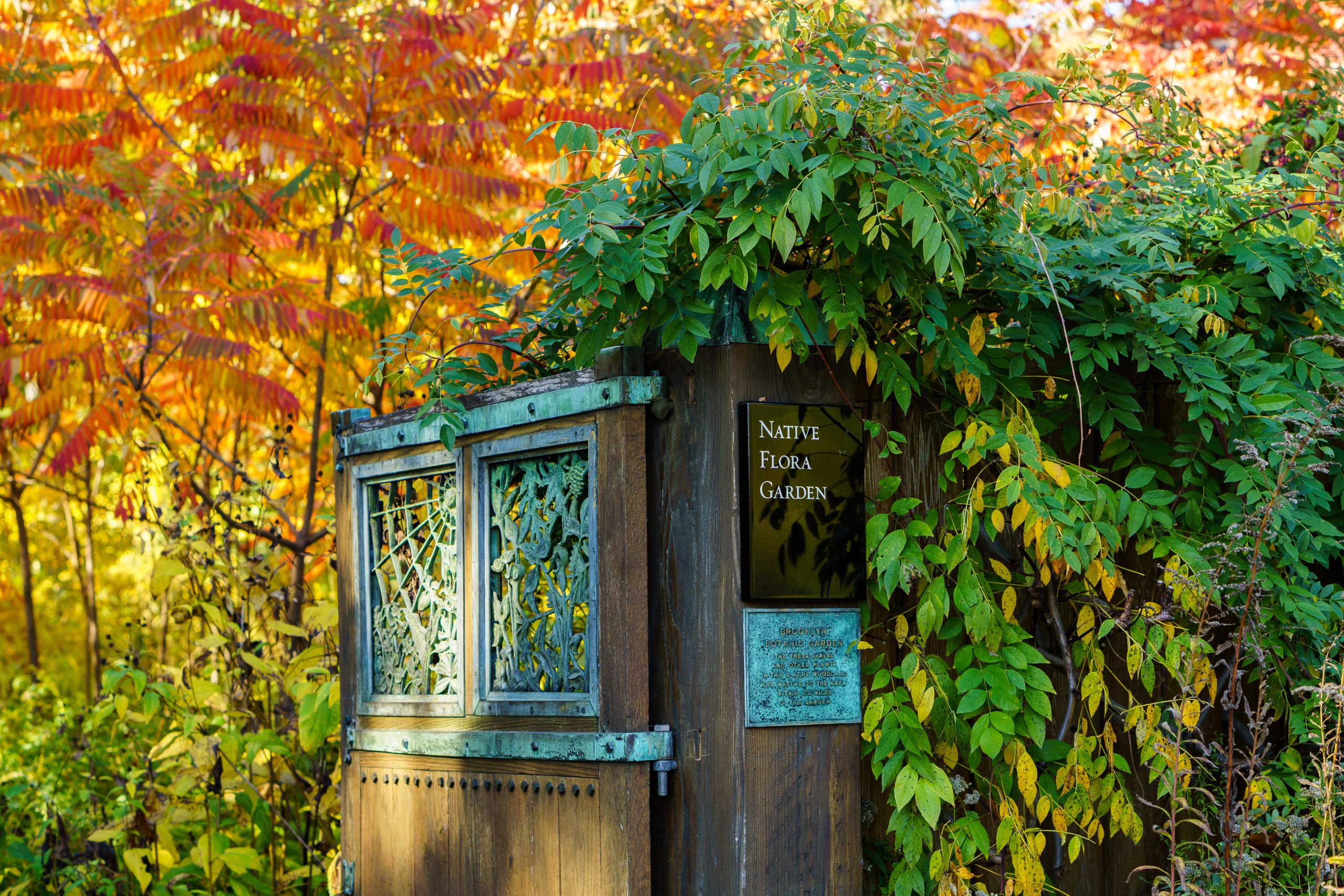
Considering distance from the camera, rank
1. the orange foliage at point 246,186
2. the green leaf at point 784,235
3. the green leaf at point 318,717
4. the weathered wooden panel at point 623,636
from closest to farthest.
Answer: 1. the green leaf at point 784,235
2. the weathered wooden panel at point 623,636
3. the green leaf at point 318,717
4. the orange foliage at point 246,186

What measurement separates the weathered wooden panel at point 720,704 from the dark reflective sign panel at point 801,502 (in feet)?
0.14

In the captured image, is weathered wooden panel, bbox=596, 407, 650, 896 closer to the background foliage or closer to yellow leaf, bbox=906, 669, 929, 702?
the background foliage

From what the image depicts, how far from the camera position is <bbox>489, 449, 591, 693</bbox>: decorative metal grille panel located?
3.91 m

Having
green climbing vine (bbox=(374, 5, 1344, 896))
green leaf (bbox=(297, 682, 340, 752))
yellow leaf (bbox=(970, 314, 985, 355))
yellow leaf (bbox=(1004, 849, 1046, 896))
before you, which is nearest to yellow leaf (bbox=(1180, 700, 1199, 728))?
green climbing vine (bbox=(374, 5, 1344, 896))

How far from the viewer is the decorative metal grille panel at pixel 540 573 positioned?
3912mm

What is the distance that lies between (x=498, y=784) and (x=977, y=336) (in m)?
2.01

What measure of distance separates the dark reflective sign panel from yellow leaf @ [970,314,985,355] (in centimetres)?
39

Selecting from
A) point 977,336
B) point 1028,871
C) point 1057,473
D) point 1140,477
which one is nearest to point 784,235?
point 977,336

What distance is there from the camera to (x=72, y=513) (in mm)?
12445

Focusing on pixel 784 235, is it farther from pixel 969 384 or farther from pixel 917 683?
pixel 917 683

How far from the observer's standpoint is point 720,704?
361 centimetres

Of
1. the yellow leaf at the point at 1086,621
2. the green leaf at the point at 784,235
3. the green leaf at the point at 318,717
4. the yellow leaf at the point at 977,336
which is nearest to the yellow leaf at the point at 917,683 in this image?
the yellow leaf at the point at 1086,621

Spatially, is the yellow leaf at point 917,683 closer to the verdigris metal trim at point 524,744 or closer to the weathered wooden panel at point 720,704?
the weathered wooden panel at point 720,704

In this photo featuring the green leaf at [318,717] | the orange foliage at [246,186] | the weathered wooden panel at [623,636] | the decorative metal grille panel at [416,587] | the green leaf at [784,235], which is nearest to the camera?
the green leaf at [784,235]
